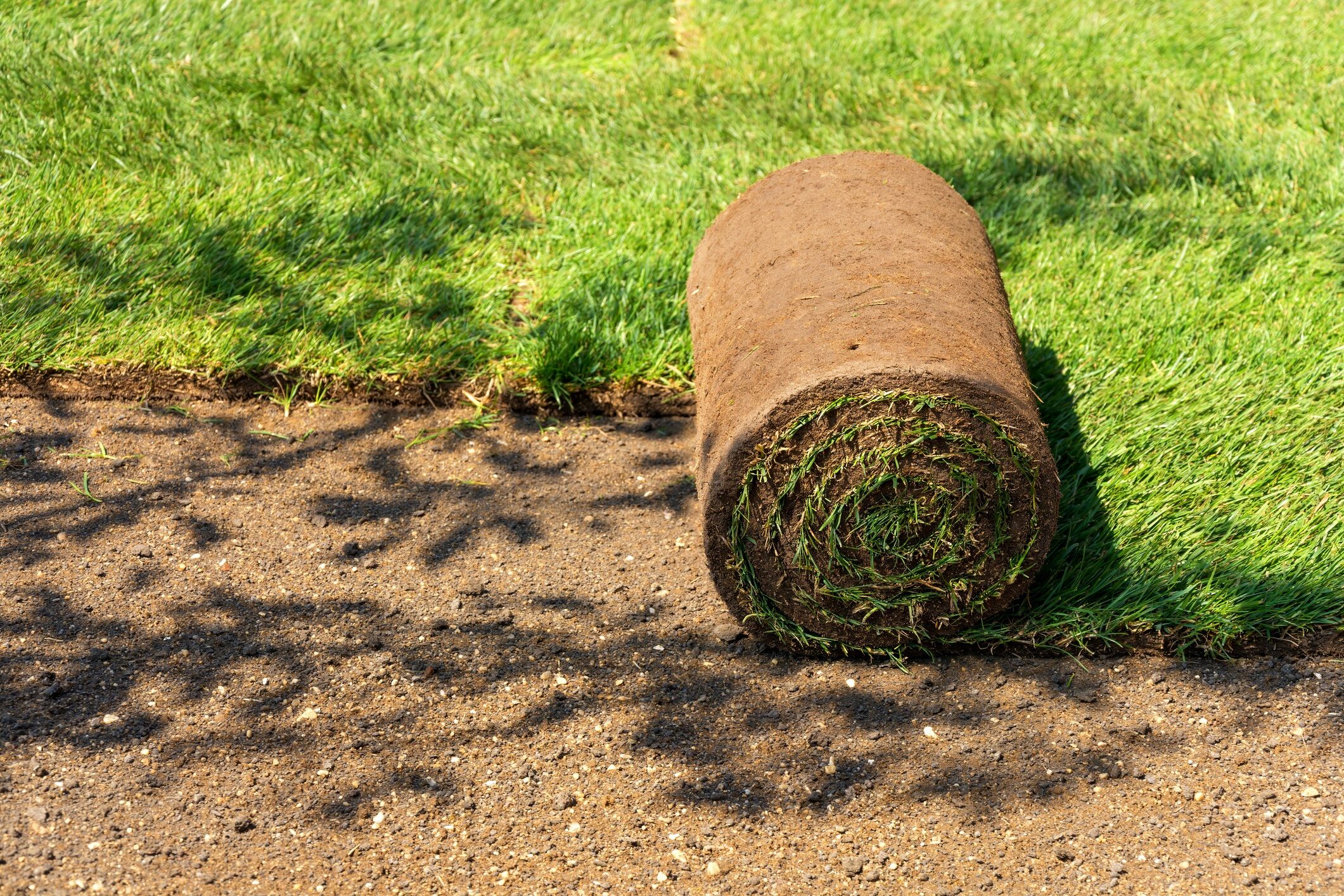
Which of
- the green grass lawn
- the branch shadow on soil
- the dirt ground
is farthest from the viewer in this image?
the green grass lawn

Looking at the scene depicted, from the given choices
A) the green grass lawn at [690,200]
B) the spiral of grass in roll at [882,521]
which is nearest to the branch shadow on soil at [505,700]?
the spiral of grass in roll at [882,521]

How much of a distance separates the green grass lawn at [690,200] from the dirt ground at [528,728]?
0.45 metres

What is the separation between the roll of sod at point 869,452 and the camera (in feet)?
9.63

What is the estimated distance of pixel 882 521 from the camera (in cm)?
303

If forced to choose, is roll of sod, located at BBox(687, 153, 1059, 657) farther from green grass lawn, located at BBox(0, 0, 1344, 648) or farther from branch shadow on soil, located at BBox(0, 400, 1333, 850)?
green grass lawn, located at BBox(0, 0, 1344, 648)

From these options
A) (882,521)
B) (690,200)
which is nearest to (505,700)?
(882,521)

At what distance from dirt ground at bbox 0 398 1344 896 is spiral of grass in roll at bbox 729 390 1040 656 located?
0.18m

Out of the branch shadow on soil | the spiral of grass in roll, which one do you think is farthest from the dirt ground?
the spiral of grass in roll

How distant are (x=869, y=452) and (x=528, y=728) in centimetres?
108

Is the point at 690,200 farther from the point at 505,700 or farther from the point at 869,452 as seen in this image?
the point at 505,700

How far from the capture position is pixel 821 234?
343 cm

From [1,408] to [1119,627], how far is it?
3636 millimetres

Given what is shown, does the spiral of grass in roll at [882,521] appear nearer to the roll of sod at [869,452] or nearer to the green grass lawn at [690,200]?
the roll of sod at [869,452]

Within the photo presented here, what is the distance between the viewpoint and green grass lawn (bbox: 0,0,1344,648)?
3.80 m
